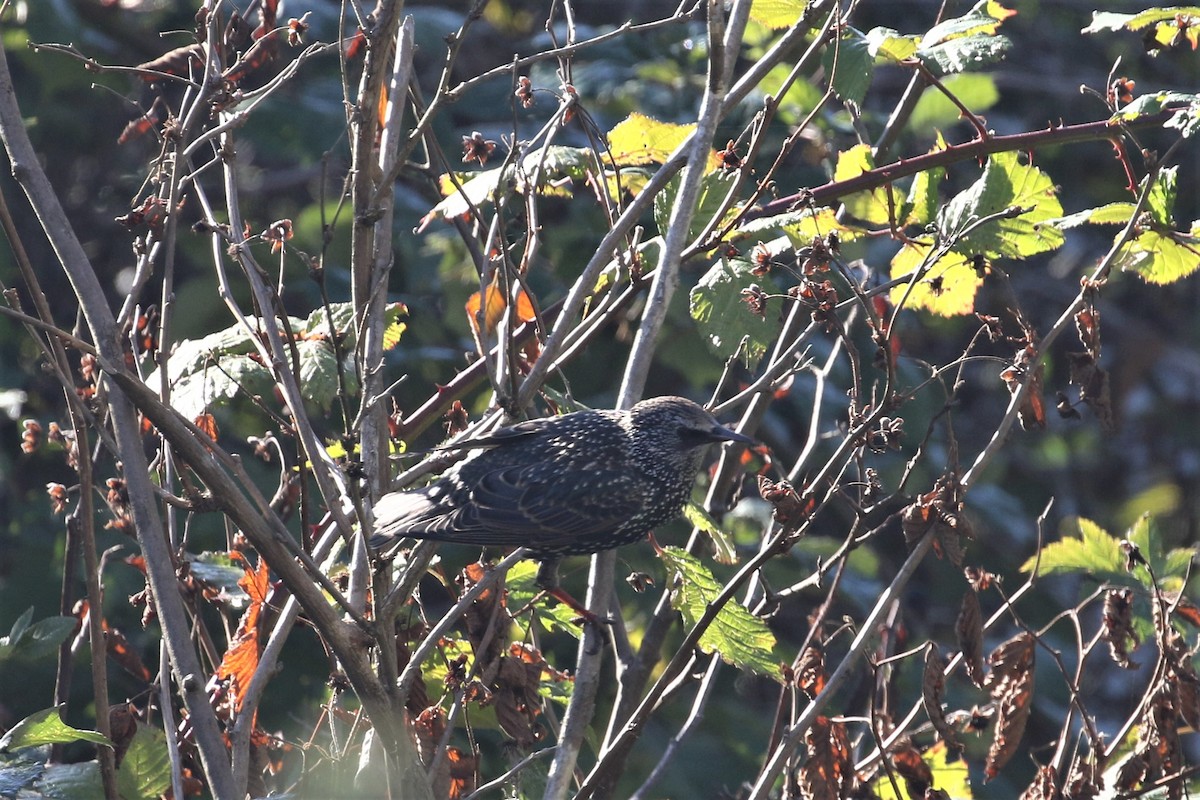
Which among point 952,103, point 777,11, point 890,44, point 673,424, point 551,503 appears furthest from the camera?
point 952,103

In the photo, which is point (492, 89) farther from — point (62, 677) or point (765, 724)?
point (62, 677)

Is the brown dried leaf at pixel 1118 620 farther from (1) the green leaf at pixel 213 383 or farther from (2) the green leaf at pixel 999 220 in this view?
(1) the green leaf at pixel 213 383

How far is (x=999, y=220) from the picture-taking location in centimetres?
367

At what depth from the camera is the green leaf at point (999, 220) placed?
365 centimetres

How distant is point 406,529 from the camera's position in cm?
353

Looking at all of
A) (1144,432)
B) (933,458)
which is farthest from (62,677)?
(1144,432)

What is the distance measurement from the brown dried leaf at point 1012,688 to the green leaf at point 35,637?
2.47 metres

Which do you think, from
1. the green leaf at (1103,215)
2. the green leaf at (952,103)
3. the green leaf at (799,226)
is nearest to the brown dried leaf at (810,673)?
the green leaf at (799,226)

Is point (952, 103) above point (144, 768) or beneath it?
above

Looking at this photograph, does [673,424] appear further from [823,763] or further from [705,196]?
[823,763]

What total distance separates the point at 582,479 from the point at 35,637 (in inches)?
63.6

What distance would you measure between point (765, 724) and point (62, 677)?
344 centimetres

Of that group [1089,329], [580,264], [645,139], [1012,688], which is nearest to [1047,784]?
[1012,688]

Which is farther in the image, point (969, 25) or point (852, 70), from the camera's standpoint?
point (852, 70)
